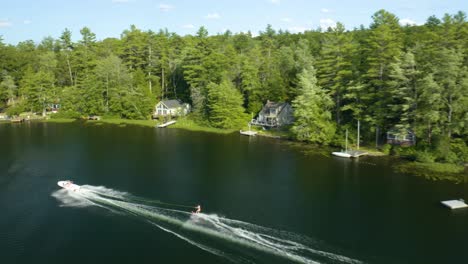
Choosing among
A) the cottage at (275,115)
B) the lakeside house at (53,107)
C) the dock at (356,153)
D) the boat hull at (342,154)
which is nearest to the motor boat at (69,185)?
the boat hull at (342,154)

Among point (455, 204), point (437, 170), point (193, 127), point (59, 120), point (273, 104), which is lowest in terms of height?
point (455, 204)

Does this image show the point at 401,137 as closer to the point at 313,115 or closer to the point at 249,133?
the point at 313,115

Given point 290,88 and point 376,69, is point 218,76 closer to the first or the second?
point 290,88

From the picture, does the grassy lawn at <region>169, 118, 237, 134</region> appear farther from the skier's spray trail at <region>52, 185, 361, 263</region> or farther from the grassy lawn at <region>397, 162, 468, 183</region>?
the skier's spray trail at <region>52, 185, 361, 263</region>

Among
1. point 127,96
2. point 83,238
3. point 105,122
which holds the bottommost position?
point 83,238

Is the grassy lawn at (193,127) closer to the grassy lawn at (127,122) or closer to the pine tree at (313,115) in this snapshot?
the grassy lawn at (127,122)

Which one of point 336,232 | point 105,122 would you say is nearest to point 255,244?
point 336,232

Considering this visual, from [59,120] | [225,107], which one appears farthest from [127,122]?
[225,107]
